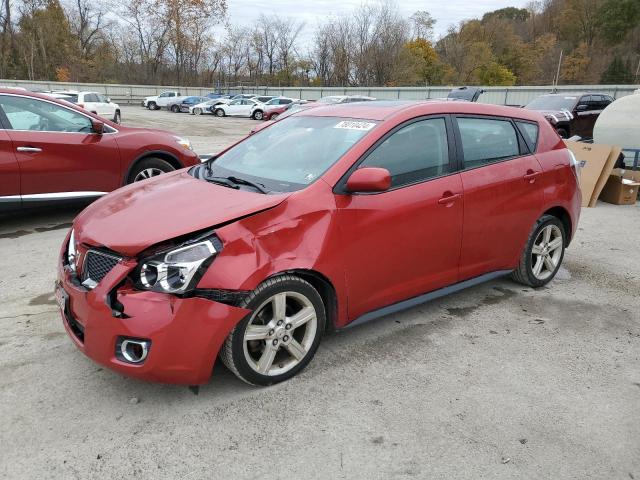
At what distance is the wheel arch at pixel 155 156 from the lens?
22.4ft

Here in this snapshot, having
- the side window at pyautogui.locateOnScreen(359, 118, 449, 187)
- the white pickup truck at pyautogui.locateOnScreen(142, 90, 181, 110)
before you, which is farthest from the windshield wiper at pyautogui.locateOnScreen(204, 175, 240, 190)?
the white pickup truck at pyautogui.locateOnScreen(142, 90, 181, 110)

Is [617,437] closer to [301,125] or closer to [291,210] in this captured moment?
[291,210]

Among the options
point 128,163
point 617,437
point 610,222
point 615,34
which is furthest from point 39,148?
point 615,34

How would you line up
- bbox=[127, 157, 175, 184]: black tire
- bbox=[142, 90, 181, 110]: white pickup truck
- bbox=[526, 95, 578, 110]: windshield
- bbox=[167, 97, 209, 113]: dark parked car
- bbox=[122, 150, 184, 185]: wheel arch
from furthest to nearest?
bbox=[142, 90, 181, 110]: white pickup truck
bbox=[167, 97, 209, 113]: dark parked car
bbox=[526, 95, 578, 110]: windshield
bbox=[127, 157, 175, 184]: black tire
bbox=[122, 150, 184, 185]: wheel arch

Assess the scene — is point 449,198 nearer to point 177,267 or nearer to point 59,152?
point 177,267

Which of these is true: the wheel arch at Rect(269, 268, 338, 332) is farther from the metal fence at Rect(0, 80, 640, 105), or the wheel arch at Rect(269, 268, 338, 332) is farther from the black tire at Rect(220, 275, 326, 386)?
the metal fence at Rect(0, 80, 640, 105)

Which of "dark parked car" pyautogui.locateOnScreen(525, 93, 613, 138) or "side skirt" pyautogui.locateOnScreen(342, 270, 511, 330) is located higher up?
"dark parked car" pyautogui.locateOnScreen(525, 93, 613, 138)

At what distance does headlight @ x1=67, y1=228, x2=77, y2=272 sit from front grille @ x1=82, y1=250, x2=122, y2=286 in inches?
7.9

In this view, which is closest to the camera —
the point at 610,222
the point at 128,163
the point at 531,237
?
the point at 531,237

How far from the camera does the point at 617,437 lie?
2.77 metres

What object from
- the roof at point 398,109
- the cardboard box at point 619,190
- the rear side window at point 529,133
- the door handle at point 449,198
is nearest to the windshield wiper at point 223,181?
the roof at point 398,109

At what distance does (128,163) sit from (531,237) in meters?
4.91

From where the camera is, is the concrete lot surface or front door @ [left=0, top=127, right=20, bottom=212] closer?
the concrete lot surface

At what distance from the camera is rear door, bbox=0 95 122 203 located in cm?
595
